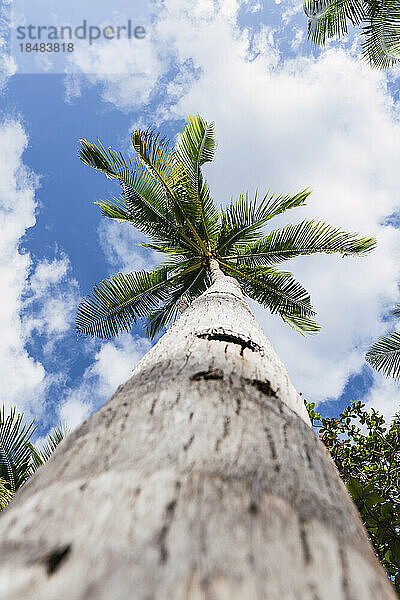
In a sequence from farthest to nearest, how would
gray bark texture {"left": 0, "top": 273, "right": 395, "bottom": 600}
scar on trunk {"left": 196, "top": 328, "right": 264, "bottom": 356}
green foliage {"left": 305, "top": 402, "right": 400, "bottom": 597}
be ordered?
1. green foliage {"left": 305, "top": 402, "right": 400, "bottom": 597}
2. scar on trunk {"left": 196, "top": 328, "right": 264, "bottom": 356}
3. gray bark texture {"left": 0, "top": 273, "right": 395, "bottom": 600}

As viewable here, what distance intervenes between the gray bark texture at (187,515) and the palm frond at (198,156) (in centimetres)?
608

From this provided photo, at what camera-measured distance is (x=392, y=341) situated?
7.59m

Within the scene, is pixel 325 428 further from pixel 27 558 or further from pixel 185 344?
pixel 27 558

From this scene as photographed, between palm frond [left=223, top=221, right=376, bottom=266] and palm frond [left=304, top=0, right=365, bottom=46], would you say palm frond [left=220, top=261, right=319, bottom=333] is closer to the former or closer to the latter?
palm frond [left=223, top=221, right=376, bottom=266]

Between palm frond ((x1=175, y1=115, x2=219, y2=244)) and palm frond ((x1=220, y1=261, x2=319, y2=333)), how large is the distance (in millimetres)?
1053

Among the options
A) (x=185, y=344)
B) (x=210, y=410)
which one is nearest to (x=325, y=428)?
(x=185, y=344)

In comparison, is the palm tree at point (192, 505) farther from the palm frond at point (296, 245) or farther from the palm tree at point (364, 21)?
the palm tree at point (364, 21)

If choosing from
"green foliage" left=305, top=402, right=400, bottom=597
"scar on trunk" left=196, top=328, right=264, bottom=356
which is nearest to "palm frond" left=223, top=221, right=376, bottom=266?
"green foliage" left=305, top=402, right=400, bottom=597

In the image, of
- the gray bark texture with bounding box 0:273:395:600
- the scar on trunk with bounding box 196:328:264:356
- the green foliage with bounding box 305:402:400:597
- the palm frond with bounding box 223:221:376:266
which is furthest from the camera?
the palm frond with bounding box 223:221:376:266

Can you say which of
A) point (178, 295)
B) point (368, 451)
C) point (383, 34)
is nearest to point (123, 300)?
point (178, 295)

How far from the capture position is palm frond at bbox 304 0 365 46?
27.3ft

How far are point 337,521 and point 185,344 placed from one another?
1.05 m

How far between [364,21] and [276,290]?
20.8 feet

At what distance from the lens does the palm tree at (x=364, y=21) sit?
820cm
